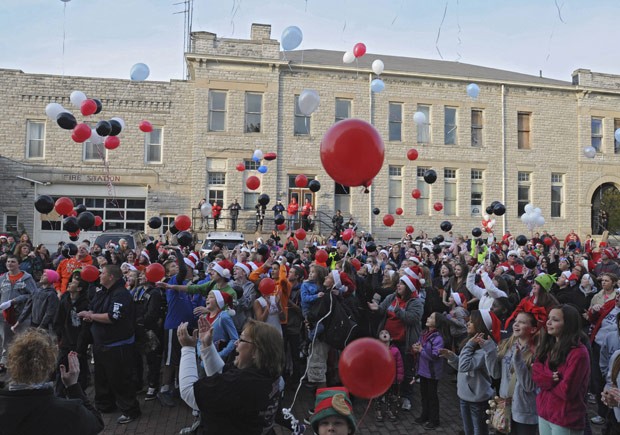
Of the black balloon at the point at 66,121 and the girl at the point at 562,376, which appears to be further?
the black balloon at the point at 66,121

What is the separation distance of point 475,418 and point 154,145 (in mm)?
23182

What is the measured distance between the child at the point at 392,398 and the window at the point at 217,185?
Answer: 19283mm

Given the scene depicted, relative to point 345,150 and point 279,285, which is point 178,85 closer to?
point 279,285

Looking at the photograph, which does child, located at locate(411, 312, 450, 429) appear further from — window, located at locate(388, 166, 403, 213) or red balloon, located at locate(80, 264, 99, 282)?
window, located at locate(388, 166, 403, 213)

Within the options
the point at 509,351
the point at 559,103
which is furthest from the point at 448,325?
the point at 559,103

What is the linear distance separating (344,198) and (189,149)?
820 cm

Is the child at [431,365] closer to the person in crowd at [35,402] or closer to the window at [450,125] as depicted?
the person in crowd at [35,402]

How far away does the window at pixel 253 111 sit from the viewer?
82.9 feet

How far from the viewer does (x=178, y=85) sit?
83.7 feet

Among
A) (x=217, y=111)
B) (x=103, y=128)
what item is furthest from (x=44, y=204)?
(x=217, y=111)

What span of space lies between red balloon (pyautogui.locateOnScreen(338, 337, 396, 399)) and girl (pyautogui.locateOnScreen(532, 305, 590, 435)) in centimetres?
157

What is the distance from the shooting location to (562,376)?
3.98 meters

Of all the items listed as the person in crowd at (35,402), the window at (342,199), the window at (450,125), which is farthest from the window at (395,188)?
the person in crowd at (35,402)

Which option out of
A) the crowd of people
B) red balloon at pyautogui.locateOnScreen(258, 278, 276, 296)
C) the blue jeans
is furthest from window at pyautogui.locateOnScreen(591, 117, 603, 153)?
the blue jeans
